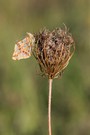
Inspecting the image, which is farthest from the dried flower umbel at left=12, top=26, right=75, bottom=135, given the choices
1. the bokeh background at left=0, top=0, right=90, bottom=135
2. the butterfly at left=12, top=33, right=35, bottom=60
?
the bokeh background at left=0, top=0, right=90, bottom=135

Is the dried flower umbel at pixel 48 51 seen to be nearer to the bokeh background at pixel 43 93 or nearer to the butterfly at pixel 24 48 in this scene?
the butterfly at pixel 24 48

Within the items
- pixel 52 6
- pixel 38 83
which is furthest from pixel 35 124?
pixel 52 6

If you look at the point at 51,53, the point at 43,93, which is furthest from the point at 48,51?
the point at 43,93

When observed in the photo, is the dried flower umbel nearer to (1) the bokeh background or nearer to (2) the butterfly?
(2) the butterfly

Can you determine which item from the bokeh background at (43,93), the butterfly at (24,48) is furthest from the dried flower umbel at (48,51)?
the bokeh background at (43,93)

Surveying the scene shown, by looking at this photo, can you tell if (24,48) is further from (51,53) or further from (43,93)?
(43,93)

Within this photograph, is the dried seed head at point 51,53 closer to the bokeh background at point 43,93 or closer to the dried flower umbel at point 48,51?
the dried flower umbel at point 48,51

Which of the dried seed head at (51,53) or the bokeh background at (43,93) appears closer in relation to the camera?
the dried seed head at (51,53)

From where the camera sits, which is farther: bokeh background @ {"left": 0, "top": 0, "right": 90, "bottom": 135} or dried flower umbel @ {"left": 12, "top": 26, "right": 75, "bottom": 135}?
bokeh background @ {"left": 0, "top": 0, "right": 90, "bottom": 135}

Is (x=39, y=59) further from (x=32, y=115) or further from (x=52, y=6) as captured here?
(x=52, y=6)
